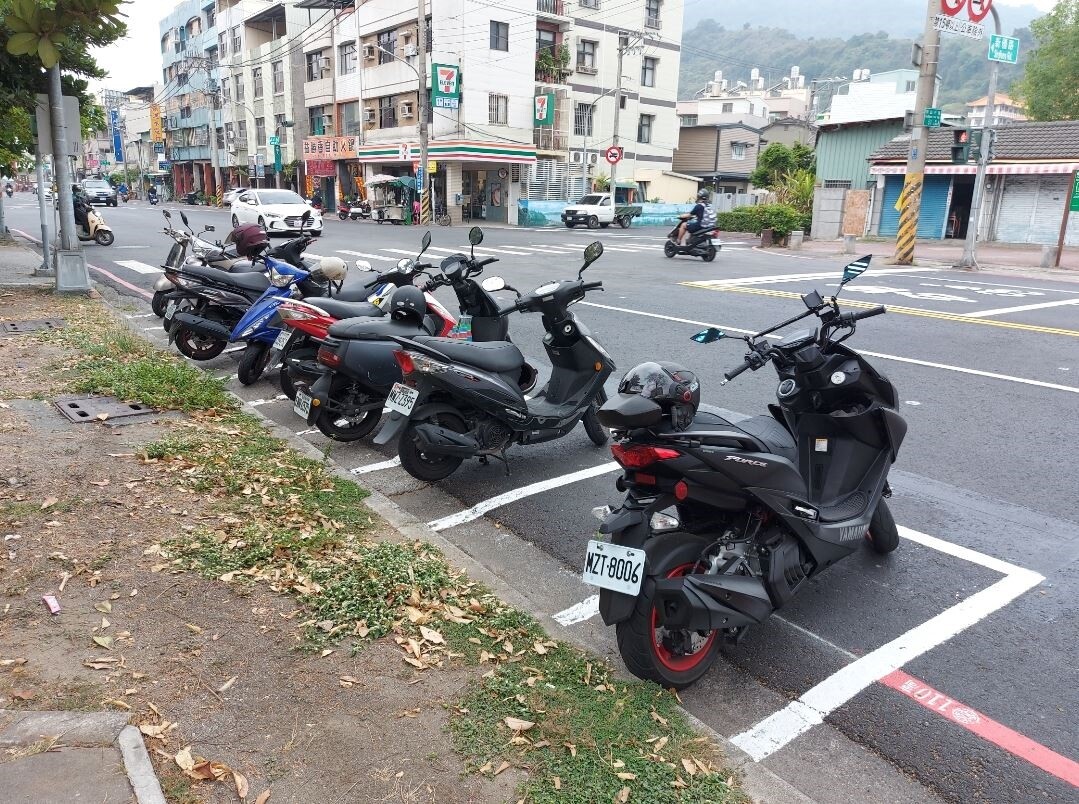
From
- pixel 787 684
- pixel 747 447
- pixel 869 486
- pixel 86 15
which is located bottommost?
pixel 787 684

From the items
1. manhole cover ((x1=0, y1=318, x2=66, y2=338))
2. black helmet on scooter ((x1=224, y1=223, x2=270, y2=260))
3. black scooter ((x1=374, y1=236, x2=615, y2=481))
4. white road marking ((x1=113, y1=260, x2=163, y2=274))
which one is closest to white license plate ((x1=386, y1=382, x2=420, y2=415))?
black scooter ((x1=374, y1=236, x2=615, y2=481))

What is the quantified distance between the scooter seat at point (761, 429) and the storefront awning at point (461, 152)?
38421 millimetres

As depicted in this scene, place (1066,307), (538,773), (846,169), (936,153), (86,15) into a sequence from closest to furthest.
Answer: (86,15) → (538,773) → (1066,307) → (936,153) → (846,169)

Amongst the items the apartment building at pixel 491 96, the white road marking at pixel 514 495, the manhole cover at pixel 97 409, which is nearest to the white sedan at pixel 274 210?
the apartment building at pixel 491 96

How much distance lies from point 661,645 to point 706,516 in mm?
580

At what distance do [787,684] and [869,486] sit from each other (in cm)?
113

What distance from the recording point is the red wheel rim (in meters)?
3.28

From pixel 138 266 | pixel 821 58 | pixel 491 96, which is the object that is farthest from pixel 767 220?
pixel 821 58

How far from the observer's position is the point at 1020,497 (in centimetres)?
542

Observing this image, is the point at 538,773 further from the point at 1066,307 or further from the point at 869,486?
the point at 1066,307

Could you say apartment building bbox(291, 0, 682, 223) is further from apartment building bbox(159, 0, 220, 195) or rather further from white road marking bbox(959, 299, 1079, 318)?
white road marking bbox(959, 299, 1079, 318)

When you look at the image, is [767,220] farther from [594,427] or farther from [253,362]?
[594,427]

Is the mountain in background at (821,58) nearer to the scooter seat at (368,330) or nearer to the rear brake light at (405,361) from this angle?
the scooter seat at (368,330)

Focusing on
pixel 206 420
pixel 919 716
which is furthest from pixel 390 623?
pixel 206 420
